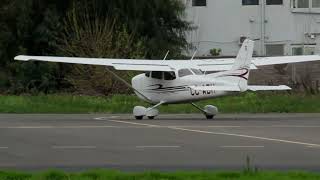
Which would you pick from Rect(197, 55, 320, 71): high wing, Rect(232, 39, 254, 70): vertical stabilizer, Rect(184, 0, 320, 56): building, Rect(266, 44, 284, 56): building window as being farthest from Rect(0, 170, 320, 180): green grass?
Rect(266, 44, 284, 56): building window

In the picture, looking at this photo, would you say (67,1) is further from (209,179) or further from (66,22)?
(209,179)

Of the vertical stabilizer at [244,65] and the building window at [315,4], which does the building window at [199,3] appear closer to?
the building window at [315,4]

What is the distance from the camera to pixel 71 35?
156 feet

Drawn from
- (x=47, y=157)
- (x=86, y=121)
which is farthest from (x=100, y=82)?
(x=47, y=157)

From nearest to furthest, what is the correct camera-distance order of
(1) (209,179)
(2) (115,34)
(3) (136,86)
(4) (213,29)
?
(1) (209,179)
(3) (136,86)
(2) (115,34)
(4) (213,29)

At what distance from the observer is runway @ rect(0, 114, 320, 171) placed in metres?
15.1

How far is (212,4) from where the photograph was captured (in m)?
56.3

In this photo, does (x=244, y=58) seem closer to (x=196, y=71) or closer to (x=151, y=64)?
(x=196, y=71)

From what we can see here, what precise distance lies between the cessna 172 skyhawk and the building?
22.0 metres

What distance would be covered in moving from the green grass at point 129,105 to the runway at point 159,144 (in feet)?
23.5

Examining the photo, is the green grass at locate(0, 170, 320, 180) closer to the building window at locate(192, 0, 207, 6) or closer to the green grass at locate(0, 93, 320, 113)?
the green grass at locate(0, 93, 320, 113)

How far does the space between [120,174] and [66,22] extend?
37.1 metres

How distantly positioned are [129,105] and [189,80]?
717 cm

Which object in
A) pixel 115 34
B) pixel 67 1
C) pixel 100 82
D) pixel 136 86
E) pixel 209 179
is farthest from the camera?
pixel 67 1
